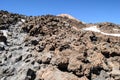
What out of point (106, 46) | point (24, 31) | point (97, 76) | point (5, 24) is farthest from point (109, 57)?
point (5, 24)

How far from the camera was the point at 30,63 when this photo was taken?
2389 centimetres

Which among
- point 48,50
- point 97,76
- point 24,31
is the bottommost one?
point 97,76

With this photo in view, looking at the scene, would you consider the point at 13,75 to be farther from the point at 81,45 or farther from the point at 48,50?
the point at 81,45

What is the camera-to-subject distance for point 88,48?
2511 centimetres

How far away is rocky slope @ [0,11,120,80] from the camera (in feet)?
72.6

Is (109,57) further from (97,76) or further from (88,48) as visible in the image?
(97,76)

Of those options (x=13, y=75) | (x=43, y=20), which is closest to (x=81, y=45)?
(x=13, y=75)

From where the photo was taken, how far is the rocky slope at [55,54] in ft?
72.6

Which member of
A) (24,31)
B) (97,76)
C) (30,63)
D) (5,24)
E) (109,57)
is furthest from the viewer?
(5,24)

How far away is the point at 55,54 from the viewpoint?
2417 cm

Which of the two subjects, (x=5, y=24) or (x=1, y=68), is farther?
(x=5, y=24)

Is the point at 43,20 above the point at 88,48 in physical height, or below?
above

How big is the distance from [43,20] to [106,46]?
9.13 meters

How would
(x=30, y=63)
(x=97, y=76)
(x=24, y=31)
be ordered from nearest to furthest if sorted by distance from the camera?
(x=97, y=76) → (x=30, y=63) → (x=24, y=31)
